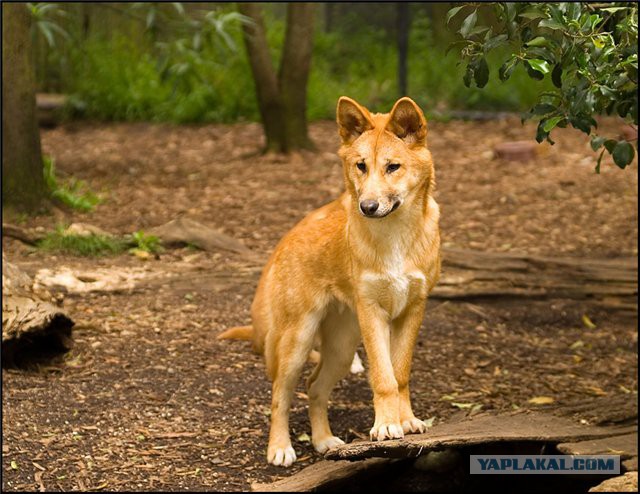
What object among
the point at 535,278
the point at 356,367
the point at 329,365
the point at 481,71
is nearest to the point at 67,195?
the point at 356,367

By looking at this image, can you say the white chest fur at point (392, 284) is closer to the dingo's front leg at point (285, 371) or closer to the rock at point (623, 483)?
the dingo's front leg at point (285, 371)

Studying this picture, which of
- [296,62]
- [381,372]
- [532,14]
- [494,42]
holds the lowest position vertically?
[381,372]

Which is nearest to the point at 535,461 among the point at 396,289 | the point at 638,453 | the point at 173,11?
the point at 638,453

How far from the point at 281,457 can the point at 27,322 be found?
1.62m

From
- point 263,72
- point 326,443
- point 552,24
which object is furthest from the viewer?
point 263,72

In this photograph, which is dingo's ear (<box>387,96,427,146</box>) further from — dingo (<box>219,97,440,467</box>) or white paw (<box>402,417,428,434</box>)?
white paw (<box>402,417,428,434</box>)

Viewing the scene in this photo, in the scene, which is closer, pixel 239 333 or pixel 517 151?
pixel 239 333

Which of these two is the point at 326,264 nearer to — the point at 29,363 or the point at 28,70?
the point at 29,363

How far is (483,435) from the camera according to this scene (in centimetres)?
440

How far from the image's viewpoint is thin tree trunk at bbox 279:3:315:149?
33.5 ft

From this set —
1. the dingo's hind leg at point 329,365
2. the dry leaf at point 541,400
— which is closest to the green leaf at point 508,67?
the dingo's hind leg at point 329,365

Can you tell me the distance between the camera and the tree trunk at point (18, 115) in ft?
24.5

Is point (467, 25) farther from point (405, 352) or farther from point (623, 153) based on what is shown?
point (405, 352)

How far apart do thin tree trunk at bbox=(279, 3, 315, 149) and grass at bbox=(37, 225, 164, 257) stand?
3.37 metres
